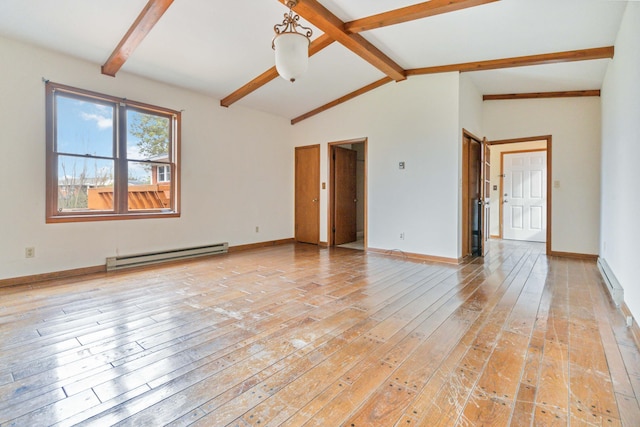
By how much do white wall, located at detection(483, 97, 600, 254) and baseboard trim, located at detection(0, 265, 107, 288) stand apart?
6902 mm

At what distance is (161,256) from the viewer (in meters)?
4.54

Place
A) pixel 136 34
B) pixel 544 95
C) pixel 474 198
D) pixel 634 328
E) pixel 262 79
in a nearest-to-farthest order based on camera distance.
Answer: pixel 634 328 → pixel 136 34 → pixel 262 79 → pixel 544 95 → pixel 474 198

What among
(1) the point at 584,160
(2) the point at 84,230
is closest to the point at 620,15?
(1) the point at 584,160

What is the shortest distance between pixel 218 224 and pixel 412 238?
3.27m

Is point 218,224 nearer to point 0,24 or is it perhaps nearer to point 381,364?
point 0,24

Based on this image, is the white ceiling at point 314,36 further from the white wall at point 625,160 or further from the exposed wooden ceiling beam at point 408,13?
the white wall at point 625,160

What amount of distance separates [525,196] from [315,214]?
466cm

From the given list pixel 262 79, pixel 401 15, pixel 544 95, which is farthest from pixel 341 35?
pixel 544 95

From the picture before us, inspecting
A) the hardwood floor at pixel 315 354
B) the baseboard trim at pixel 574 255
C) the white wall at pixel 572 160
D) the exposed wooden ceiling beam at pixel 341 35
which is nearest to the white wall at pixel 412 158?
the exposed wooden ceiling beam at pixel 341 35

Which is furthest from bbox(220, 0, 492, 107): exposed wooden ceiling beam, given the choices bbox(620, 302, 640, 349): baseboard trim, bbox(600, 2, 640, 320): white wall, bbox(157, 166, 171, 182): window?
bbox(620, 302, 640, 349): baseboard trim

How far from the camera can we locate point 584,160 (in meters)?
4.91

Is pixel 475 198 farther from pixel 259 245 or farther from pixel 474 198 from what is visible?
pixel 259 245

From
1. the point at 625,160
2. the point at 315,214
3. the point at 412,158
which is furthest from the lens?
the point at 315,214

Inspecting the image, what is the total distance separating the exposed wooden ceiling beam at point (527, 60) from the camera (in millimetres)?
3512
